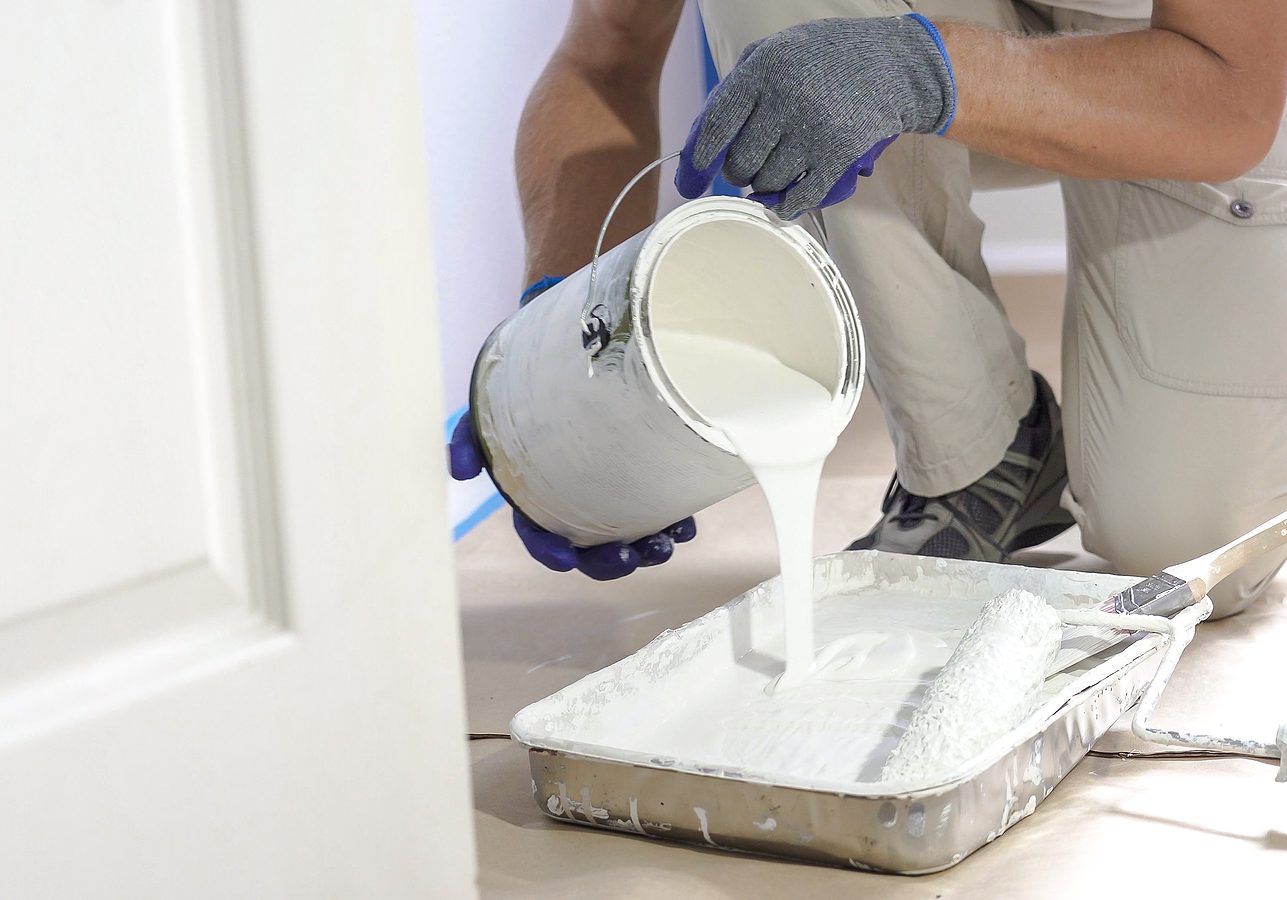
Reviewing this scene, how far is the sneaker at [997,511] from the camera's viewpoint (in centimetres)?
166

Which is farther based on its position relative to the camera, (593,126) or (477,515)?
(477,515)

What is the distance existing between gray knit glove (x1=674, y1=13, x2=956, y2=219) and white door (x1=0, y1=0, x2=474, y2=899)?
578 millimetres

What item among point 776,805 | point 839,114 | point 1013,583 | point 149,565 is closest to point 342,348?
point 149,565

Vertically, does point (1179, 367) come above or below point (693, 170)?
below

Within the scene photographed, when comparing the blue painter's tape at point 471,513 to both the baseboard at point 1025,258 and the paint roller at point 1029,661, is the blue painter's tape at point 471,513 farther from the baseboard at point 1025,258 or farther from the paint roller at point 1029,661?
the baseboard at point 1025,258

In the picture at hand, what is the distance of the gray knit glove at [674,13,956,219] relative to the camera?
1.17 metres

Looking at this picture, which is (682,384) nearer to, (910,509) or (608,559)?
(608,559)

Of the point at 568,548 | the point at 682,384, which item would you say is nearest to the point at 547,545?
the point at 568,548

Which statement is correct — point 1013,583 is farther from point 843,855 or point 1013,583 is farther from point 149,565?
point 149,565

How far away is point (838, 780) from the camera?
0.91 meters

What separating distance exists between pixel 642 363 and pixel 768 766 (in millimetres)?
331

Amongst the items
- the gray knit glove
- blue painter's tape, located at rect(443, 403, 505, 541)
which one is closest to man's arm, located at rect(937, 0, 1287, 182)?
the gray knit glove

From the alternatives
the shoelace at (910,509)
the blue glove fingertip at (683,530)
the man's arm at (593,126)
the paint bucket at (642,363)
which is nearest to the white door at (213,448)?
the paint bucket at (642,363)

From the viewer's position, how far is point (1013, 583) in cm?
135
